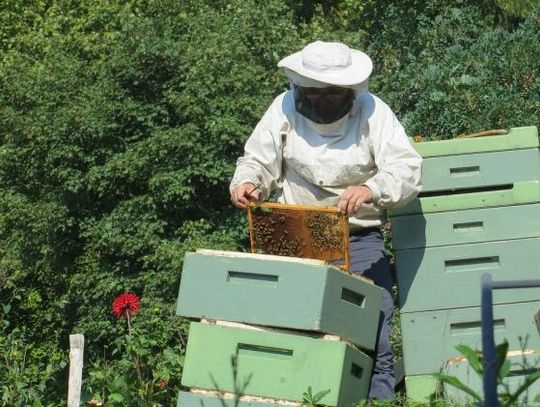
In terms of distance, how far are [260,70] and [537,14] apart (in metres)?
1.87

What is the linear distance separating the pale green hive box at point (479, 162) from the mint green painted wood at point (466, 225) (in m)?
0.13

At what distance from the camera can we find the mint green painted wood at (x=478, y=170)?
4752 millimetres

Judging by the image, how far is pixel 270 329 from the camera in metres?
4.10

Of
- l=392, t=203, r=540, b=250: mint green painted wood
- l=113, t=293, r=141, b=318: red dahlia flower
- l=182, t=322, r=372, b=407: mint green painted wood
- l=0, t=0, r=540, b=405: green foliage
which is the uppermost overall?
l=0, t=0, r=540, b=405: green foliage

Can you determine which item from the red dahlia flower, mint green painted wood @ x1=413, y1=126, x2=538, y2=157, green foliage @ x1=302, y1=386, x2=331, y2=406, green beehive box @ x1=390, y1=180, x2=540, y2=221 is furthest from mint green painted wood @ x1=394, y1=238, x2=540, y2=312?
the red dahlia flower

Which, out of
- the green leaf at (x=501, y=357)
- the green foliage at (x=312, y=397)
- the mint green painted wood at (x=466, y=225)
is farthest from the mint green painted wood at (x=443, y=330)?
the green leaf at (x=501, y=357)

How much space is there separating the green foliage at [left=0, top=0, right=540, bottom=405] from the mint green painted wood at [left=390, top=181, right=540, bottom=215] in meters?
2.34

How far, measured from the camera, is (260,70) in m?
7.80

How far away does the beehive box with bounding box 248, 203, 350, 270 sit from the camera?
416 cm

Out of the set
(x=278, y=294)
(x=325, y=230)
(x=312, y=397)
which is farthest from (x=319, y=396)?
(x=325, y=230)

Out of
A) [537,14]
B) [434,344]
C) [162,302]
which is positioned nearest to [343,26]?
[537,14]

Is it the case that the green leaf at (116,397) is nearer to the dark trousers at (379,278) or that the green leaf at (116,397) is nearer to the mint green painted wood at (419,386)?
the dark trousers at (379,278)

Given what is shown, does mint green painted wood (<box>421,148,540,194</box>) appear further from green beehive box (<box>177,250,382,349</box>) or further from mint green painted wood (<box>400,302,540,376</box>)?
green beehive box (<box>177,250,382,349</box>)

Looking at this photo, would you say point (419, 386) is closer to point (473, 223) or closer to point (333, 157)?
point (473, 223)
